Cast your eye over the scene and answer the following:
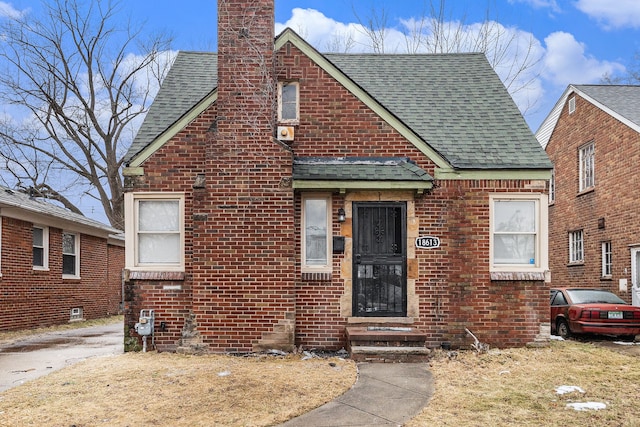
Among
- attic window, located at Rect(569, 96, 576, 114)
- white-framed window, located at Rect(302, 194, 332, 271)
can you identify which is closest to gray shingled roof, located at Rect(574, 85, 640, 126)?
attic window, located at Rect(569, 96, 576, 114)

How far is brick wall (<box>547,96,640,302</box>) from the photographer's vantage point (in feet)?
52.9

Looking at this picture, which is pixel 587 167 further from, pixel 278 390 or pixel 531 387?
pixel 278 390

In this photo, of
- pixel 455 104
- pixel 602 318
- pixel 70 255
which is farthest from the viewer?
pixel 70 255

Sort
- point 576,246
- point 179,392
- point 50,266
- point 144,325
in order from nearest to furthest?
1. point 179,392
2. point 144,325
3. point 50,266
4. point 576,246

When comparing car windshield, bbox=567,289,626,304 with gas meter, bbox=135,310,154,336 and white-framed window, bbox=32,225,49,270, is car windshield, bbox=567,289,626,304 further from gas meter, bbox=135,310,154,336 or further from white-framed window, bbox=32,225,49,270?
white-framed window, bbox=32,225,49,270

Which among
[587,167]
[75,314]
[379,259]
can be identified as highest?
[587,167]

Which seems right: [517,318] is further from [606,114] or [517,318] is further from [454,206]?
[606,114]

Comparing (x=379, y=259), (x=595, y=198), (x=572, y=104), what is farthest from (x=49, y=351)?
(x=572, y=104)

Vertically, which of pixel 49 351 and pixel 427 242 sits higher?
pixel 427 242

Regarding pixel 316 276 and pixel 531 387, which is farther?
pixel 316 276

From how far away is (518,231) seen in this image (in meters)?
10.5

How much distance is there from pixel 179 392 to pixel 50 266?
491 inches

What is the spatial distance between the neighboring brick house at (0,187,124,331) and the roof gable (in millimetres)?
16872

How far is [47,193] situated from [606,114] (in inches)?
1084
